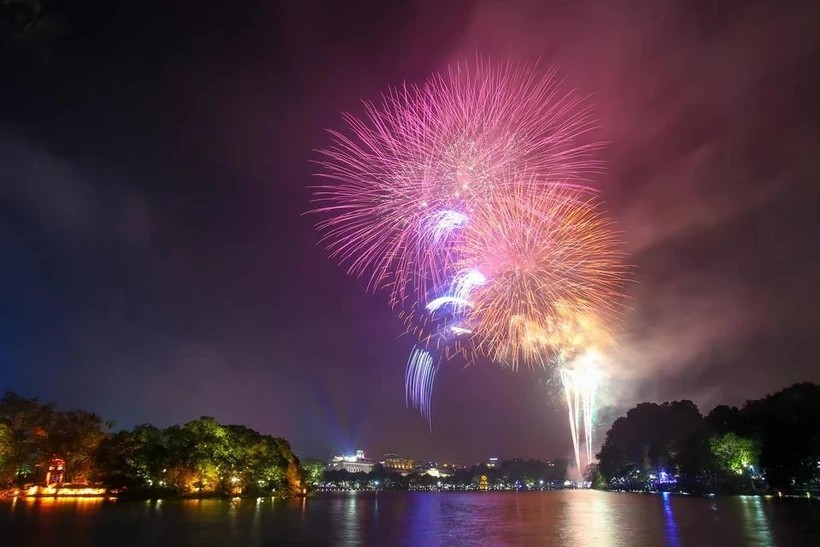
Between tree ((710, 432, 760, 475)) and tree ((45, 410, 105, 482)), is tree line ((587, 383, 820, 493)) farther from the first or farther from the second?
tree ((45, 410, 105, 482))

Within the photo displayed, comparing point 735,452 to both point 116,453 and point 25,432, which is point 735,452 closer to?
point 116,453

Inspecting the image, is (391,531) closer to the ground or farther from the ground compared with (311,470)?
closer to the ground

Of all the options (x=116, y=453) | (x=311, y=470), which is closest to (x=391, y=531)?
(x=116, y=453)

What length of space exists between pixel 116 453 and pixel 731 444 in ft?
264

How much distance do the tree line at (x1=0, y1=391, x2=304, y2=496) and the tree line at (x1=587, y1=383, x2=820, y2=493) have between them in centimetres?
6906

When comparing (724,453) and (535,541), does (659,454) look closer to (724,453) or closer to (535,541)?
(724,453)

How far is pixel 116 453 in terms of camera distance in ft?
251

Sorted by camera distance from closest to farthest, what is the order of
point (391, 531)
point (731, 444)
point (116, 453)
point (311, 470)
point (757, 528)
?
point (757, 528) → point (391, 531) → point (116, 453) → point (731, 444) → point (311, 470)

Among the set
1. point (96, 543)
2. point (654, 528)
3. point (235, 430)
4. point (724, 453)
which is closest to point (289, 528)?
point (96, 543)

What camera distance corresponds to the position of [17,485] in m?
75.0

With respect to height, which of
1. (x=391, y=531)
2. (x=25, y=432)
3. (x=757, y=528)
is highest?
(x=25, y=432)

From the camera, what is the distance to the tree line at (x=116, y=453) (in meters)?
75.5

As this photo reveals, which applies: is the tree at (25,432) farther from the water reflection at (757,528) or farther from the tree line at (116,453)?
the water reflection at (757,528)

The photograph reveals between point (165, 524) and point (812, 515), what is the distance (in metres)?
45.2
